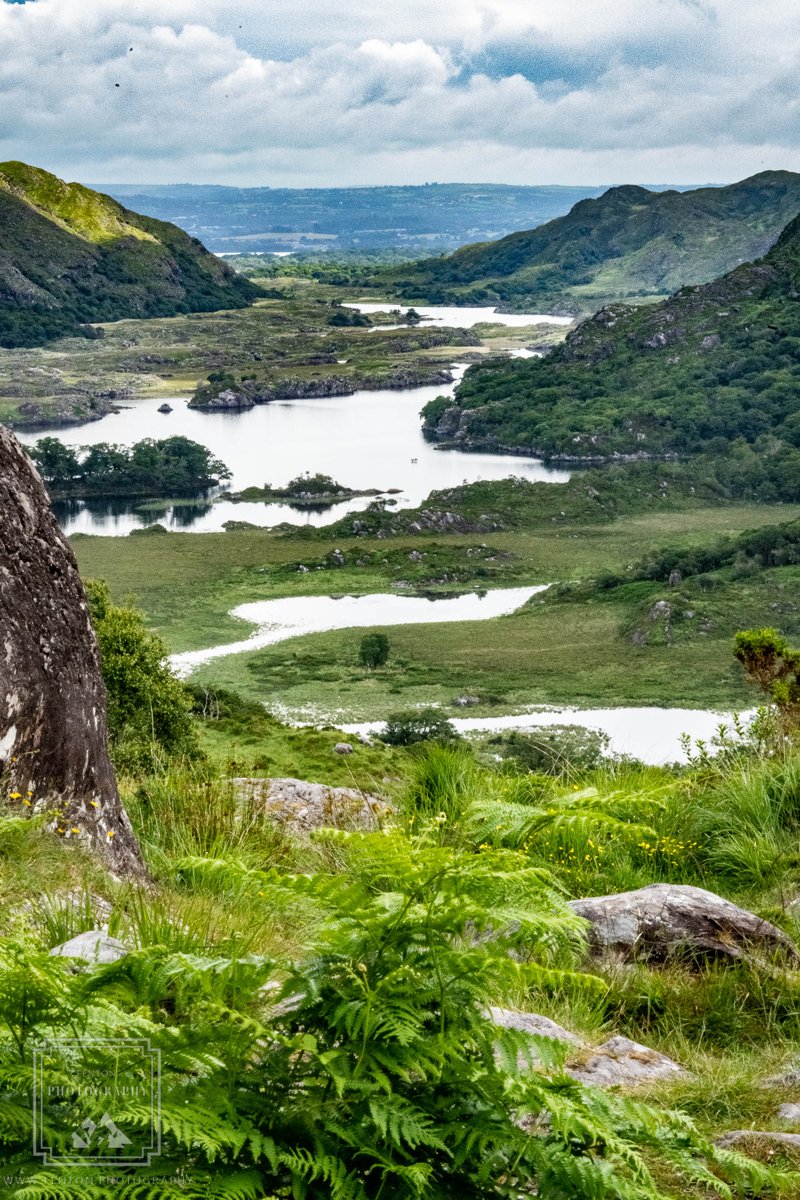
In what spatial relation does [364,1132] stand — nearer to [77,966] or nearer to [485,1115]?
[485,1115]

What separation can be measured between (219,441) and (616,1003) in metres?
159

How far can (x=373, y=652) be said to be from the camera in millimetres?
80312

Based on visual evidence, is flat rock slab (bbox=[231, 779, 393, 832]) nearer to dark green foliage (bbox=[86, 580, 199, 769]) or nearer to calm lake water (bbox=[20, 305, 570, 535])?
dark green foliage (bbox=[86, 580, 199, 769])

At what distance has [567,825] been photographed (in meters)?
4.44

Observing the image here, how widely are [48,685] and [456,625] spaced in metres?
84.6

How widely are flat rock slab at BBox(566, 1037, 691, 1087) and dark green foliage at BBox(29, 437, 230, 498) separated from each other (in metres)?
135

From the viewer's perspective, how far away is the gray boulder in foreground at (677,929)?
22.4 feet

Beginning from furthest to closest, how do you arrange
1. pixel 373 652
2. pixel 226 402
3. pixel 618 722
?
pixel 226 402, pixel 373 652, pixel 618 722

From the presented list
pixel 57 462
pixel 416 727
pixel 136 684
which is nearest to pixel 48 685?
pixel 136 684

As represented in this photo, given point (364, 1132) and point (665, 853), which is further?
point (665, 853)

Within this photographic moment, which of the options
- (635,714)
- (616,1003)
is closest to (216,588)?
(635,714)

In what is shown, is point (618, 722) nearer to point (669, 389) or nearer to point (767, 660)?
point (767, 660)

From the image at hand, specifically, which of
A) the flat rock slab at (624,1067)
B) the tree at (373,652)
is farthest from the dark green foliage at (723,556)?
the flat rock slab at (624,1067)

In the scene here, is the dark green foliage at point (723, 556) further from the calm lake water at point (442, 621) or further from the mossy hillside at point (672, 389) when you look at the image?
the mossy hillside at point (672, 389)
